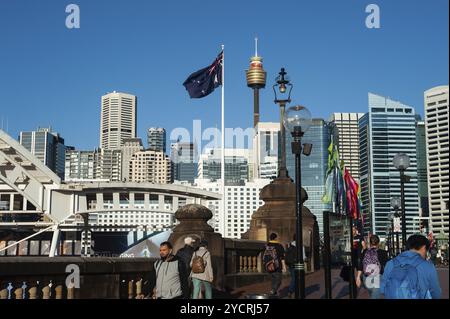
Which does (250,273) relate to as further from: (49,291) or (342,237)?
(49,291)

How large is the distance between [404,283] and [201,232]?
9.00 meters

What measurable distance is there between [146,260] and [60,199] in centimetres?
4518

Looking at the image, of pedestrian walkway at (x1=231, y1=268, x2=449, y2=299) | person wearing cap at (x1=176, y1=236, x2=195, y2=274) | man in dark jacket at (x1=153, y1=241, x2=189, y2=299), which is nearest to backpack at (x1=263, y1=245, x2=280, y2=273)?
pedestrian walkway at (x1=231, y1=268, x2=449, y2=299)

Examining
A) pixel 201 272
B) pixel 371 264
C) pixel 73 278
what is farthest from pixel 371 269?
pixel 73 278

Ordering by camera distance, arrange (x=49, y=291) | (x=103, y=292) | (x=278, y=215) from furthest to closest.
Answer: (x=278, y=215)
(x=103, y=292)
(x=49, y=291)

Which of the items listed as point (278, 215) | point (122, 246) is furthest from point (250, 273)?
point (122, 246)

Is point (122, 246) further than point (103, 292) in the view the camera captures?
Yes

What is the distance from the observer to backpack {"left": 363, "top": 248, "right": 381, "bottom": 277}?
11094 mm

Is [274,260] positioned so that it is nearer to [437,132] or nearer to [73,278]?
[73,278]

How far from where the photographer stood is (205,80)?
34750 mm

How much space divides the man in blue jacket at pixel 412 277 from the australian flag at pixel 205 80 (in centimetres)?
2759

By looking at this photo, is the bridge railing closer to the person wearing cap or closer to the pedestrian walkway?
the person wearing cap

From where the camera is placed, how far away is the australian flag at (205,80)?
112ft

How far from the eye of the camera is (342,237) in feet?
38.2
